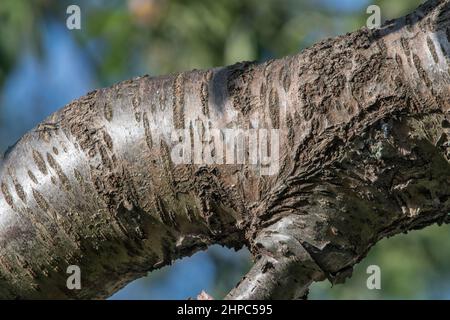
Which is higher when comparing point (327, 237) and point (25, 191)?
point (25, 191)

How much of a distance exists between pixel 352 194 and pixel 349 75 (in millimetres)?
151

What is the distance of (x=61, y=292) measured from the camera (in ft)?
4.50

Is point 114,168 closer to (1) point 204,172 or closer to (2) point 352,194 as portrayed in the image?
(1) point 204,172

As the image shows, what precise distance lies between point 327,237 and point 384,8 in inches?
75.8

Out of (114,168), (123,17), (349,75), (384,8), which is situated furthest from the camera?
(123,17)

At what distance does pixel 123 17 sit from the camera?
3.94 metres

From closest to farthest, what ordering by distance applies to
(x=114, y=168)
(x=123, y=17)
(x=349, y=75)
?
(x=349, y=75), (x=114, y=168), (x=123, y=17)

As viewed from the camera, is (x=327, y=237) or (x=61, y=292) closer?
(x=327, y=237)

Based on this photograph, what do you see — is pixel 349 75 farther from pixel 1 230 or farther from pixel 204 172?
pixel 1 230

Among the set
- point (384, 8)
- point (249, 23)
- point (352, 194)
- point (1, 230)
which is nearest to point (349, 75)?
point (352, 194)
